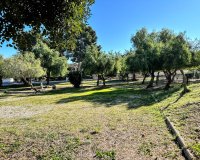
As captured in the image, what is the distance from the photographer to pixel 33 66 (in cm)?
3319

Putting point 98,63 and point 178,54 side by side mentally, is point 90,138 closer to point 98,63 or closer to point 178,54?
point 178,54

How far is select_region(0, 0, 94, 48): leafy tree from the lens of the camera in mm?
7965

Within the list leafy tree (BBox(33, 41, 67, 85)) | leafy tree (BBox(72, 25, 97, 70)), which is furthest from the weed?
leafy tree (BBox(72, 25, 97, 70))

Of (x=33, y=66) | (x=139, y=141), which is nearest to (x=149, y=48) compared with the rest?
(x=33, y=66)

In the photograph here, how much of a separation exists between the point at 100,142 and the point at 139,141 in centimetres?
131

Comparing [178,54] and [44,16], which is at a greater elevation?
[44,16]

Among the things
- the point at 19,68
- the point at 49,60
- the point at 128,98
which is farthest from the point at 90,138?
the point at 49,60

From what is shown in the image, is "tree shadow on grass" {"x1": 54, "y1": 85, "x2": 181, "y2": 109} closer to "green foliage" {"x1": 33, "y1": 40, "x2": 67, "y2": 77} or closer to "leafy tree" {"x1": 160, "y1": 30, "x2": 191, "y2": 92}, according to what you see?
"leafy tree" {"x1": 160, "y1": 30, "x2": 191, "y2": 92}

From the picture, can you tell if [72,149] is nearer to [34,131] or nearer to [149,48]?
[34,131]

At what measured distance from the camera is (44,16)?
831cm

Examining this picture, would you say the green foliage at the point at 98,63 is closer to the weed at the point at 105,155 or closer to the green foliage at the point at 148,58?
the green foliage at the point at 148,58

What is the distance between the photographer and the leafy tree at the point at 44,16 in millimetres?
7965

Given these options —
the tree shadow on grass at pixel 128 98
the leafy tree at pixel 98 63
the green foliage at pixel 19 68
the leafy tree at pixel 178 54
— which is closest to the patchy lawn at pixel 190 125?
the tree shadow on grass at pixel 128 98

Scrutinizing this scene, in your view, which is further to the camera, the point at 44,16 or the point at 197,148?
the point at 44,16
